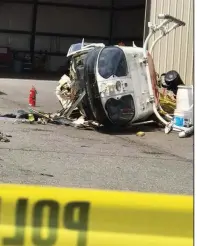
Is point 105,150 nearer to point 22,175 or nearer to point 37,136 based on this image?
point 37,136

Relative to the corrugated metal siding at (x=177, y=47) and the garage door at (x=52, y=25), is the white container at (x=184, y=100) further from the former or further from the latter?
the garage door at (x=52, y=25)

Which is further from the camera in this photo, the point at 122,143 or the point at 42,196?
the point at 122,143

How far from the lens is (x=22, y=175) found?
674 centimetres

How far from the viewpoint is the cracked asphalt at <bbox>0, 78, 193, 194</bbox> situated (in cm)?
668

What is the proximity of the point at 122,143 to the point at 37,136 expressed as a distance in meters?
1.47

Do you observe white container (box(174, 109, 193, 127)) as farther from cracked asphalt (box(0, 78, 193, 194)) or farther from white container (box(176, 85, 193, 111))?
cracked asphalt (box(0, 78, 193, 194))

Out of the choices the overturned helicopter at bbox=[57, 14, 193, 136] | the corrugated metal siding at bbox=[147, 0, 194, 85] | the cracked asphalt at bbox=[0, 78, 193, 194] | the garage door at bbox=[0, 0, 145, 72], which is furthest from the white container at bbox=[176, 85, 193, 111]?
the garage door at bbox=[0, 0, 145, 72]

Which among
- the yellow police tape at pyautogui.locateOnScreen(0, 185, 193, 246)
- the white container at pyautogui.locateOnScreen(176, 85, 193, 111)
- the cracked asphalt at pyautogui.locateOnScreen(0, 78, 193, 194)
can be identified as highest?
the yellow police tape at pyautogui.locateOnScreen(0, 185, 193, 246)

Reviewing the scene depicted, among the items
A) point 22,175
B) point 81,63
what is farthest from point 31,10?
point 22,175

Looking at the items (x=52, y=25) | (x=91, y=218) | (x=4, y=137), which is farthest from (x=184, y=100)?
(x=52, y=25)

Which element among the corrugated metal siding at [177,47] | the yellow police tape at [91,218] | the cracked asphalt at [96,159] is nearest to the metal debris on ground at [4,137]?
the cracked asphalt at [96,159]

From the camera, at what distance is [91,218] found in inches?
92.0

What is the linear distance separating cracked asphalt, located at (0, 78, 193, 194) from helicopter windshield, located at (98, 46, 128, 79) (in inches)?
45.5

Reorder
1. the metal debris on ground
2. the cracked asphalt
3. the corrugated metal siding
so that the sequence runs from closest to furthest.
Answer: the cracked asphalt, the metal debris on ground, the corrugated metal siding
